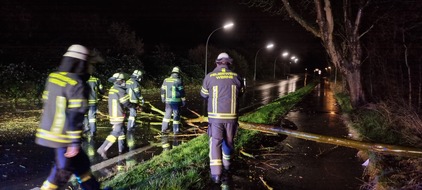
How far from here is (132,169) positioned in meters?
5.66

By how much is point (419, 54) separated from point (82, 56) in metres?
21.1

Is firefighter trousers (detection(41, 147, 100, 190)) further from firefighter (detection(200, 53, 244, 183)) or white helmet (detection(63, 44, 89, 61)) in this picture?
firefighter (detection(200, 53, 244, 183))

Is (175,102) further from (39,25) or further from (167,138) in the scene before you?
(39,25)

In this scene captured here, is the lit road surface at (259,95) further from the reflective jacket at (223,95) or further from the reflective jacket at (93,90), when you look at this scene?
the reflective jacket at (223,95)

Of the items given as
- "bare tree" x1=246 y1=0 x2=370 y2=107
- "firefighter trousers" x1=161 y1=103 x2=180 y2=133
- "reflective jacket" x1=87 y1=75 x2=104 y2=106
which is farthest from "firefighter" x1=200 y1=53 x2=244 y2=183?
"bare tree" x1=246 y1=0 x2=370 y2=107

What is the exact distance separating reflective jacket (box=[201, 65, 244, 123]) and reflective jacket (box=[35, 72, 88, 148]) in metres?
2.10

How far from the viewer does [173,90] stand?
9.01 meters

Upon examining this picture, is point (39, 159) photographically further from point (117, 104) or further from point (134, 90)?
point (134, 90)

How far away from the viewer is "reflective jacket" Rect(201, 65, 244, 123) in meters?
5.20

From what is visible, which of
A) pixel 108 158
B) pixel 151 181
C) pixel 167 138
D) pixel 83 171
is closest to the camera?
pixel 83 171

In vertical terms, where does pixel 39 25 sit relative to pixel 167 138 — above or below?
above

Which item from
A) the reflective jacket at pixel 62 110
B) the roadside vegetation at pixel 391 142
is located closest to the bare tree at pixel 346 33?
the roadside vegetation at pixel 391 142

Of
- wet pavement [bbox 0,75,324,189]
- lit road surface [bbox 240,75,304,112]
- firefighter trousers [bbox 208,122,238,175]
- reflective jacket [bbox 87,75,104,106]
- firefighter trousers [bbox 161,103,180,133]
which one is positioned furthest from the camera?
lit road surface [bbox 240,75,304,112]

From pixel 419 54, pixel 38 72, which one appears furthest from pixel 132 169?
pixel 419 54
